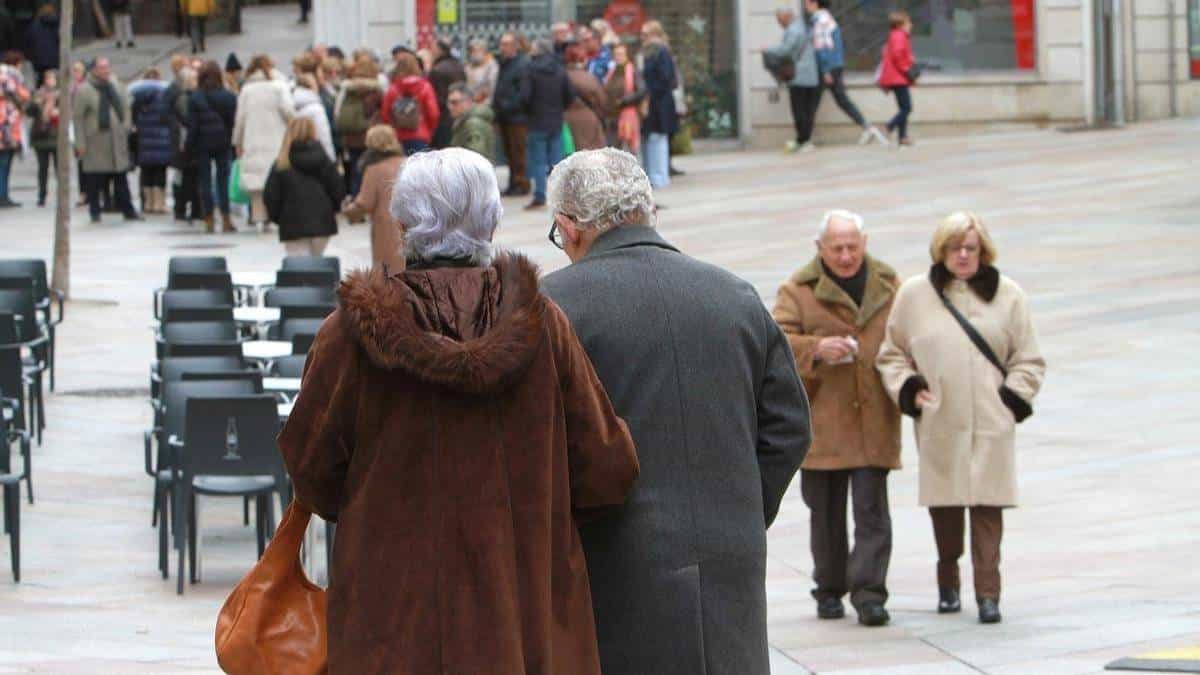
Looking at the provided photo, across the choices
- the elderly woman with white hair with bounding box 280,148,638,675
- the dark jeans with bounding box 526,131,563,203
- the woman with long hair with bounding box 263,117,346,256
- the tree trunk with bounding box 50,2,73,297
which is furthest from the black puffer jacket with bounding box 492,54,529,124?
the elderly woman with white hair with bounding box 280,148,638,675

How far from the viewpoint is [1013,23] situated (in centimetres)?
2866

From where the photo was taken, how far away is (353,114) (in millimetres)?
23953

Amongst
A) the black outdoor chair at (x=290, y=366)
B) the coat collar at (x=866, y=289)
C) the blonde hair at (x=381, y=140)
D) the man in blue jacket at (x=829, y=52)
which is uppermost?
the man in blue jacket at (x=829, y=52)

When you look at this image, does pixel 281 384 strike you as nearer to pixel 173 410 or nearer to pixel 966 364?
pixel 173 410

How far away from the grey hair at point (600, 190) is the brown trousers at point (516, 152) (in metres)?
19.7

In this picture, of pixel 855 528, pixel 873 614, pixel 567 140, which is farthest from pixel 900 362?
pixel 567 140

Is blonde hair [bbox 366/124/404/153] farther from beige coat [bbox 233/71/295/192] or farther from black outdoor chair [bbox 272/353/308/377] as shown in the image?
beige coat [bbox 233/71/295/192]

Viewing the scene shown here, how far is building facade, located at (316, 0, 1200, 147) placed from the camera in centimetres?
2848

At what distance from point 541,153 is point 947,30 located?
7.22 m

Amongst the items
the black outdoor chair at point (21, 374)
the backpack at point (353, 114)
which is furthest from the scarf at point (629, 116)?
the black outdoor chair at point (21, 374)

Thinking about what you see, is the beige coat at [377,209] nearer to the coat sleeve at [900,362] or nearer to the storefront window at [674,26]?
the coat sleeve at [900,362]

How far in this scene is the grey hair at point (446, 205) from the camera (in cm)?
404

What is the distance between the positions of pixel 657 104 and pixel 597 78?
2.37ft

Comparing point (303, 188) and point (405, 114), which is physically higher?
point (405, 114)
